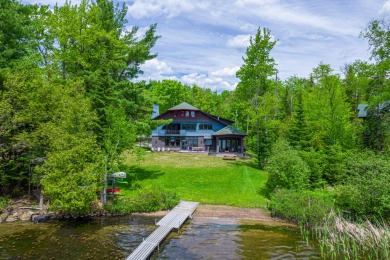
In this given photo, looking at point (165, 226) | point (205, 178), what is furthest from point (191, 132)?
point (165, 226)

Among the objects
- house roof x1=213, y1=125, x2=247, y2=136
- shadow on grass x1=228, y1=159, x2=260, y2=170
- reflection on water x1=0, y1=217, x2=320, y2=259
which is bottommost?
reflection on water x1=0, y1=217, x2=320, y2=259

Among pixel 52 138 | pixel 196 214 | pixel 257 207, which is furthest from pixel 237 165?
pixel 52 138

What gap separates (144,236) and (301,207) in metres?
12.2

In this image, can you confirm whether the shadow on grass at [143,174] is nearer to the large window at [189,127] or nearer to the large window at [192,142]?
the large window at [192,142]

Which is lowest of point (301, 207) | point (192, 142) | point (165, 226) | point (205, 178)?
point (165, 226)

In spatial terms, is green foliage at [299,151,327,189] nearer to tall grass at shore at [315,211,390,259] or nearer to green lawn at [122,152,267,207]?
green lawn at [122,152,267,207]

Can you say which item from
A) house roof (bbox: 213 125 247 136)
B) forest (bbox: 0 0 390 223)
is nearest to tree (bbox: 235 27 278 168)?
forest (bbox: 0 0 390 223)

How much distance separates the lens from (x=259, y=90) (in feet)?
131

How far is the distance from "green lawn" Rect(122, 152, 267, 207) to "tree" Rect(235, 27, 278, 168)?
3799 mm

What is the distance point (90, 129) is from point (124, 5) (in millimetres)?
15872

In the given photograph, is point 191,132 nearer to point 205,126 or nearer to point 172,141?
point 205,126

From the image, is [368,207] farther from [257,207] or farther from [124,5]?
[124,5]

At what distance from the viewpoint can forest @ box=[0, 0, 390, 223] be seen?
20344mm

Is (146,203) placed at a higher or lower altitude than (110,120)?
lower
